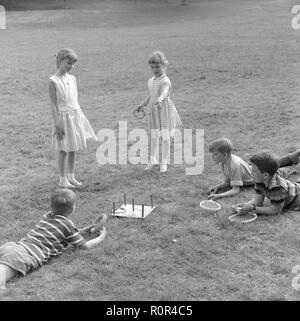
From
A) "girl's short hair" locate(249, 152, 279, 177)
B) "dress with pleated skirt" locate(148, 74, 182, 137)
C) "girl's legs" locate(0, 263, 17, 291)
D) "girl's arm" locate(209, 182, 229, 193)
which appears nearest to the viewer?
"girl's legs" locate(0, 263, 17, 291)

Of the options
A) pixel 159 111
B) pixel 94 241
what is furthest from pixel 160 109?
pixel 94 241

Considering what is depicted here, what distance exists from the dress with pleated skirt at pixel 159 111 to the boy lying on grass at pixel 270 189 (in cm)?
205

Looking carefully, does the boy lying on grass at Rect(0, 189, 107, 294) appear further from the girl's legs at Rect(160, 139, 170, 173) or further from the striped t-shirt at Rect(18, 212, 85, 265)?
the girl's legs at Rect(160, 139, 170, 173)

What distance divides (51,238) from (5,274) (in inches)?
23.5

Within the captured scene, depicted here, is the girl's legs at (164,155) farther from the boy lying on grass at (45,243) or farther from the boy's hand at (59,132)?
the boy lying on grass at (45,243)

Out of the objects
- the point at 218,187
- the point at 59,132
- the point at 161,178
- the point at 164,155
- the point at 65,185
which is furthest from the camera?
the point at 164,155

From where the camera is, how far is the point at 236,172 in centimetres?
631

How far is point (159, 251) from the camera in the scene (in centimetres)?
504

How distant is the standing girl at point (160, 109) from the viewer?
277 inches

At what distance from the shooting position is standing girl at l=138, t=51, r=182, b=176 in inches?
277

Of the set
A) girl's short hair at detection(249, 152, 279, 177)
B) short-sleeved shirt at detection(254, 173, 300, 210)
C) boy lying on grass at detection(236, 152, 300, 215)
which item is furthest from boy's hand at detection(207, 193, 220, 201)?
girl's short hair at detection(249, 152, 279, 177)

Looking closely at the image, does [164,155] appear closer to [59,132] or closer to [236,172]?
[236,172]

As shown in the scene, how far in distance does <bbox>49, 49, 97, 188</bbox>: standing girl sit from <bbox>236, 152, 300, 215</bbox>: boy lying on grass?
2436mm

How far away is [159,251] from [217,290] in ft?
2.95
